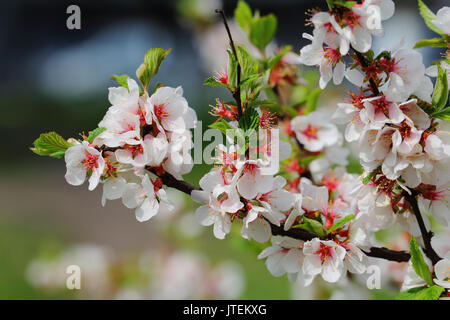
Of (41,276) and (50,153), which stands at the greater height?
(50,153)

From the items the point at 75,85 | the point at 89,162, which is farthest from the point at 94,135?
the point at 75,85

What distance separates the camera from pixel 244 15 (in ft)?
3.49

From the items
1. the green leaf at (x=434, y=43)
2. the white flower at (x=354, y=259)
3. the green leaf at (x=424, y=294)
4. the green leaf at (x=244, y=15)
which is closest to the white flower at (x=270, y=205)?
the white flower at (x=354, y=259)

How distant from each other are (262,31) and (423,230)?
0.49 m

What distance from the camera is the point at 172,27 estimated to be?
916cm

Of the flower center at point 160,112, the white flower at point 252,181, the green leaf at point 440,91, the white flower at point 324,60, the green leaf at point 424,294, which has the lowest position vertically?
the green leaf at point 424,294

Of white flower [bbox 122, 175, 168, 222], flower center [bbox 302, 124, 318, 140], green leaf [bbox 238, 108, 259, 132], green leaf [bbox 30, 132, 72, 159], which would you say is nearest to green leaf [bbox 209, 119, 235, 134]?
green leaf [bbox 238, 108, 259, 132]

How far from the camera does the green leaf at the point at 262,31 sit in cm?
101

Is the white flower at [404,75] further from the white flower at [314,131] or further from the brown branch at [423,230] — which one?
the white flower at [314,131]

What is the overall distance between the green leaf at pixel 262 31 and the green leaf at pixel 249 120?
36cm
